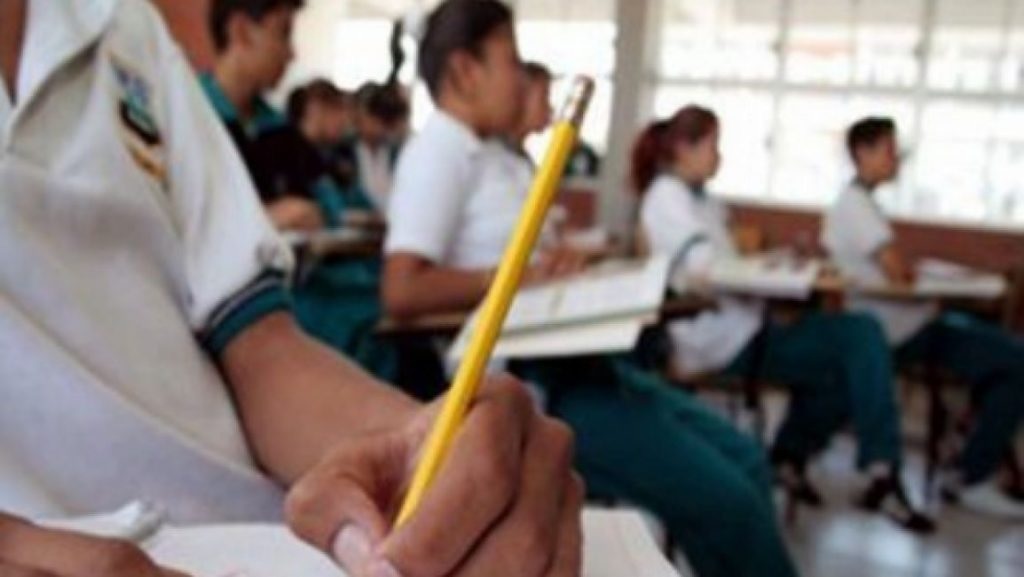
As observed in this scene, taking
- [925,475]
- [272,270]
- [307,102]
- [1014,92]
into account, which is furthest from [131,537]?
→ [1014,92]

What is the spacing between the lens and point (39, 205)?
59 centimetres

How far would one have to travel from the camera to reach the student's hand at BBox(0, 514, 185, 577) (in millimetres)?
366

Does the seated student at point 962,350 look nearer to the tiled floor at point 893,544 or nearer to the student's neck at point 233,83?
the tiled floor at point 893,544

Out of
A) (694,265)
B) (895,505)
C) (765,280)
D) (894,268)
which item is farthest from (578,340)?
(894,268)

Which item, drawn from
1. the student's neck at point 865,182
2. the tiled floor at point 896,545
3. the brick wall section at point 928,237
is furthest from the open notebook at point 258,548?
the brick wall section at point 928,237

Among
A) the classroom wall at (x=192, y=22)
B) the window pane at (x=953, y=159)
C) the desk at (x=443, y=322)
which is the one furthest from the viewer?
the window pane at (x=953, y=159)

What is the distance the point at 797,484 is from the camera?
141 inches

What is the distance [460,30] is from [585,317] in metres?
0.89

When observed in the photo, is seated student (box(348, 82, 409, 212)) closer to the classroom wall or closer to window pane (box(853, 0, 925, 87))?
the classroom wall

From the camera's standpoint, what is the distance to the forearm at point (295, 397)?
0.62 m

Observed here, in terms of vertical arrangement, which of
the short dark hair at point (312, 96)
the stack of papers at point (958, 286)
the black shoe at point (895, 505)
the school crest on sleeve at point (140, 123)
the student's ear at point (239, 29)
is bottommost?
the black shoe at point (895, 505)

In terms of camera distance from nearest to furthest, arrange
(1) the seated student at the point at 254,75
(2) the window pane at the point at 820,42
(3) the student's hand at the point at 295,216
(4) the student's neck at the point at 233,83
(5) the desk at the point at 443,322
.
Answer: (5) the desk at the point at 443,322 → (3) the student's hand at the point at 295,216 → (1) the seated student at the point at 254,75 → (4) the student's neck at the point at 233,83 → (2) the window pane at the point at 820,42

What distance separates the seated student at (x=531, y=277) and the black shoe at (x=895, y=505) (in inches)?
66.4

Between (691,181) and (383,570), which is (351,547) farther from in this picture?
(691,181)
